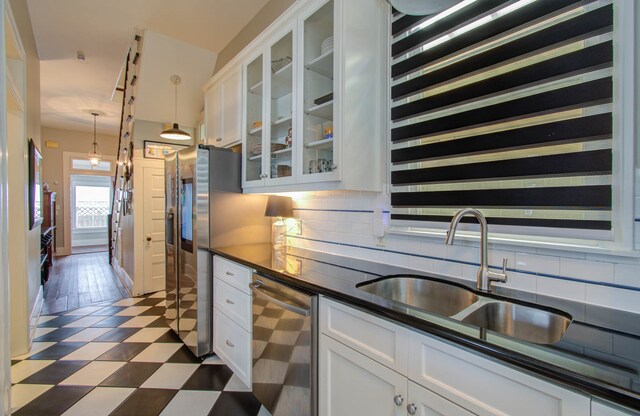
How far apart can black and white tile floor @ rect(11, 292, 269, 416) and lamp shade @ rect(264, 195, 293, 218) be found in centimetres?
127

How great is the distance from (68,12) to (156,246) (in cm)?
276

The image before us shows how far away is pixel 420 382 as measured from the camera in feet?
3.20

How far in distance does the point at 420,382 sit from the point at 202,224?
194 cm

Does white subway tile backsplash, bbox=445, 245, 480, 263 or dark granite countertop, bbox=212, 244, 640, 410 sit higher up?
white subway tile backsplash, bbox=445, 245, 480, 263

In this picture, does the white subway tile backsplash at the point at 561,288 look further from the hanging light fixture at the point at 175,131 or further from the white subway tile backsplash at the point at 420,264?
the hanging light fixture at the point at 175,131

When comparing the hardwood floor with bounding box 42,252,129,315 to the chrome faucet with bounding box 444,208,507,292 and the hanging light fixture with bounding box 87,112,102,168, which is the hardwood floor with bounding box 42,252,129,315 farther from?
the chrome faucet with bounding box 444,208,507,292

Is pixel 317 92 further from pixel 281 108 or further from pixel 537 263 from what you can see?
pixel 537 263

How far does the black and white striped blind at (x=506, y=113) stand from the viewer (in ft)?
3.66

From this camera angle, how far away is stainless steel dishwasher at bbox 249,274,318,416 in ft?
4.61

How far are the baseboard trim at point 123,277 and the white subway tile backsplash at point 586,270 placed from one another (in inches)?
185

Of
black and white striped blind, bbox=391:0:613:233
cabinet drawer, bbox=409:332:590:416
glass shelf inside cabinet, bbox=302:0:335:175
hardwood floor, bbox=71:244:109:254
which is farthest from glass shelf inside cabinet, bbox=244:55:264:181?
hardwood floor, bbox=71:244:109:254

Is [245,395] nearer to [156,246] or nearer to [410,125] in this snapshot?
[410,125]

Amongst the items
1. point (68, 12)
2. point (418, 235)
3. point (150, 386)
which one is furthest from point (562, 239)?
point (68, 12)

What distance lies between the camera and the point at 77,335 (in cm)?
283
